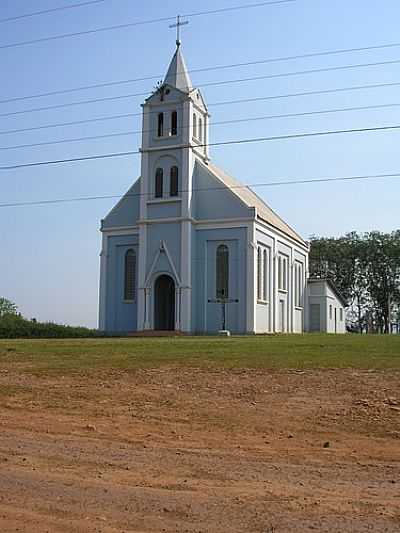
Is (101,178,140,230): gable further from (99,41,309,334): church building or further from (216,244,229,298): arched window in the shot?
(216,244,229,298): arched window

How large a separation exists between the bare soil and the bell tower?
2802 cm

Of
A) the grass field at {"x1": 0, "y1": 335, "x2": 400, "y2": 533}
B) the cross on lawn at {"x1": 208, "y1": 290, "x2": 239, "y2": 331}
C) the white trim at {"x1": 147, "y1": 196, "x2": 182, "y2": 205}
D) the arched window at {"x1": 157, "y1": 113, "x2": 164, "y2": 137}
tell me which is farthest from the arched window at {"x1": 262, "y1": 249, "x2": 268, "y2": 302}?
the grass field at {"x1": 0, "y1": 335, "x2": 400, "y2": 533}

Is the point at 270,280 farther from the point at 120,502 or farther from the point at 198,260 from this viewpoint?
the point at 120,502

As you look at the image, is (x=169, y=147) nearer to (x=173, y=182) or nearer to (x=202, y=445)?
(x=173, y=182)

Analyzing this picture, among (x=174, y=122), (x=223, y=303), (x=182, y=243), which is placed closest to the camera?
(x=223, y=303)

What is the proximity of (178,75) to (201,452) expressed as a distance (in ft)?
137

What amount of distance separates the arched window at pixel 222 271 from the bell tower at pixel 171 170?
1.89 meters

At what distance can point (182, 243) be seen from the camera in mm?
43969

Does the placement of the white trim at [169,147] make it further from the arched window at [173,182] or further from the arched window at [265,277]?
the arched window at [265,277]

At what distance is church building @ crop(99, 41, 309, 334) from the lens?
43656mm

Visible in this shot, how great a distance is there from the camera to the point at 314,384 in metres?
13.9

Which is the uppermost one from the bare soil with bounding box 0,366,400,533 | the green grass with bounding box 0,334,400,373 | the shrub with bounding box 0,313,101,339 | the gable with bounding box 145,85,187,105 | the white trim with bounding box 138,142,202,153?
the gable with bounding box 145,85,187,105

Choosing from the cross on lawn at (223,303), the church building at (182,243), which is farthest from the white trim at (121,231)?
the cross on lawn at (223,303)

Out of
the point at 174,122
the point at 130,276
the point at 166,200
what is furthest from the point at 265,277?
the point at 174,122
